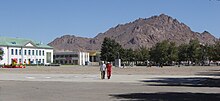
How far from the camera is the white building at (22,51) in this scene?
141m

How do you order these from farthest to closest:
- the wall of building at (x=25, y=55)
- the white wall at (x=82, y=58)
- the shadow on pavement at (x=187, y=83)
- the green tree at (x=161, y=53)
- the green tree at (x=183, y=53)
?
the white wall at (x=82, y=58)
the wall of building at (x=25, y=55)
the green tree at (x=183, y=53)
the green tree at (x=161, y=53)
the shadow on pavement at (x=187, y=83)

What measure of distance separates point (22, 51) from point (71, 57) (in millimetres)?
48166

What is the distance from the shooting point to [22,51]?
146 metres

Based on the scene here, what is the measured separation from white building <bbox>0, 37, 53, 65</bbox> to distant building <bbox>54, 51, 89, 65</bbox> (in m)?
30.4

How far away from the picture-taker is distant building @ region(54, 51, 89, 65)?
188250 millimetres

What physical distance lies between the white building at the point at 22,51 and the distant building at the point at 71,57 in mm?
30423

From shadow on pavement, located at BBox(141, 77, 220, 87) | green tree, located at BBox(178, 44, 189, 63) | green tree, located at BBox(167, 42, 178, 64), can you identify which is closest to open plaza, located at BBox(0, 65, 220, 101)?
shadow on pavement, located at BBox(141, 77, 220, 87)

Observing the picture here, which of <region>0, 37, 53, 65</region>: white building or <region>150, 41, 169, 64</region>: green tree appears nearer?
<region>150, 41, 169, 64</region>: green tree

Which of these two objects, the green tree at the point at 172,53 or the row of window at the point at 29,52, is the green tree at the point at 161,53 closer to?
the green tree at the point at 172,53

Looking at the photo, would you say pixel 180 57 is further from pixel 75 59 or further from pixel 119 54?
pixel 75 59

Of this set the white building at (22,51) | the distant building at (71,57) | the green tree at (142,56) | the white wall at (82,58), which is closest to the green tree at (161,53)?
the green tree at (142,56)

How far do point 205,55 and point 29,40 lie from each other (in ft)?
211

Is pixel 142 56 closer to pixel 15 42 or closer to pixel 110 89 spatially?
pixel 15 42

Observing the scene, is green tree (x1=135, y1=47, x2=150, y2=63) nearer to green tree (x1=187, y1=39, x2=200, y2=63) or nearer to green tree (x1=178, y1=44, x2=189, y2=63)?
green tree (x1=178, y1=44, x2=189, y2=63)
